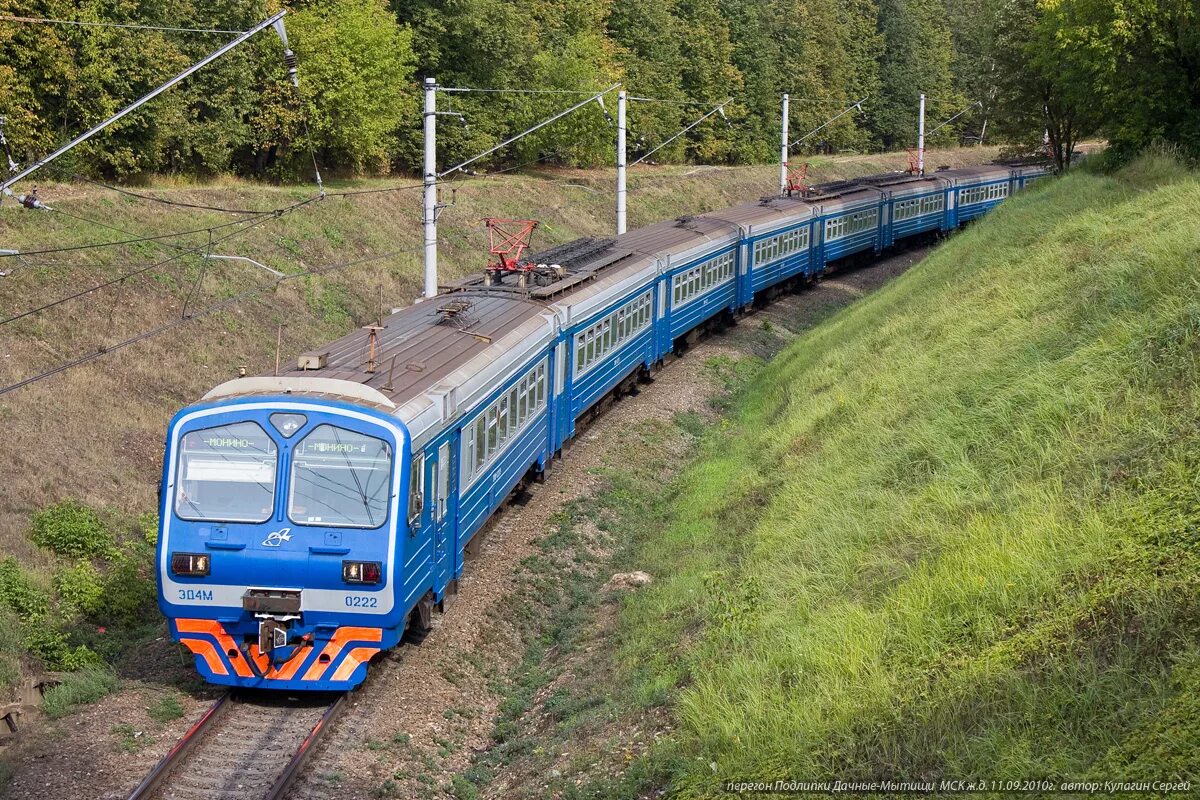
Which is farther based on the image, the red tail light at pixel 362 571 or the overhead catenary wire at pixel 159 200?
the overhead catenary wire at pixel 159 200

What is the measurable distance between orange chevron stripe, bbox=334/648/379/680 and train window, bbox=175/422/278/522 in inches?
58.1

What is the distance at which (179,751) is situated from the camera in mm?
9617

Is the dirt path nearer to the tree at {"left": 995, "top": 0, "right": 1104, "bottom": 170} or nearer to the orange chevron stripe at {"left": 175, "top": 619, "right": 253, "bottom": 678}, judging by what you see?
the orange chevron stripe at {"left": 175, "top": 619, "right": 253, "bottom": 678}

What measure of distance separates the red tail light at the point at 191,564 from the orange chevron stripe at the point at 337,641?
4.02 feet

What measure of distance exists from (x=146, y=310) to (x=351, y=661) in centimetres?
1550

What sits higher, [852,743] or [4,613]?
[852,743]

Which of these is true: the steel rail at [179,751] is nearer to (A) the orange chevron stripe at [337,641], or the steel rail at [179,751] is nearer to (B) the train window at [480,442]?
(A) the orange chevron stripe at [337,641]

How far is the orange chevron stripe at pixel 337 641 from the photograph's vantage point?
10.8 meters

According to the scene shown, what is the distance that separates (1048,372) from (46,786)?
10.2 metres

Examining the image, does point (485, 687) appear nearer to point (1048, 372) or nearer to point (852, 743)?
point (852, 743)

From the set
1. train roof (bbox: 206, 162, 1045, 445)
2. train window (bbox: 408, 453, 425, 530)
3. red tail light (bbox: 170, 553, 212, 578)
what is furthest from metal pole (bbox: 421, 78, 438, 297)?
red tail light (bbox: 170, 553, 212, 578)

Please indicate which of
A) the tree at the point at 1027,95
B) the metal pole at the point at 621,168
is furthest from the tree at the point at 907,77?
the metal pole at the point at 621,168

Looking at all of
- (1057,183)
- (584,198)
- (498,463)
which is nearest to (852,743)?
(498,463)

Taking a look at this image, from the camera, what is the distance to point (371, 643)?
10852mm
